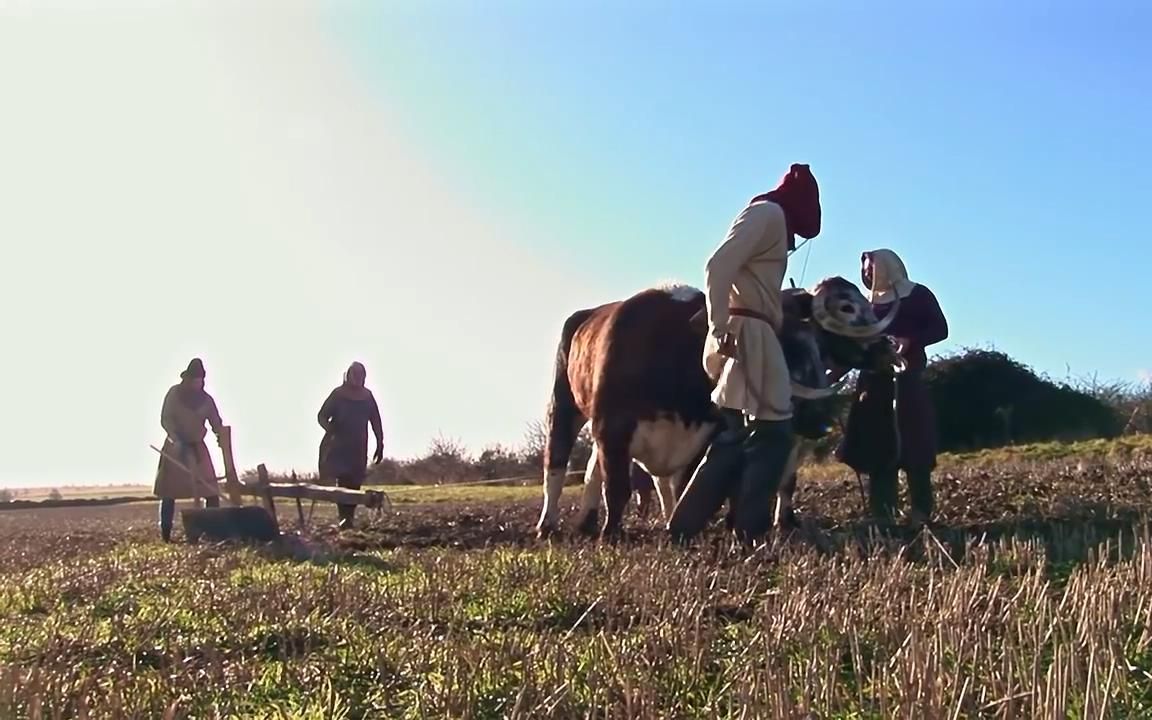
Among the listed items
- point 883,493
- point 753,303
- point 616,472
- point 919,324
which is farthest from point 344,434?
→ point 753,303

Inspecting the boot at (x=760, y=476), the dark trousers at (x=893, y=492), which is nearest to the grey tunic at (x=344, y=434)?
the dark trousers at (x=893, y=492)

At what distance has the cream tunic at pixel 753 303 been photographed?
22.7 ft

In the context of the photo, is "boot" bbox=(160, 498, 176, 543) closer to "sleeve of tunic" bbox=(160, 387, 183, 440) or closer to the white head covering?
"sleeve of tunic" bbox=(160, 387, 183, 440)

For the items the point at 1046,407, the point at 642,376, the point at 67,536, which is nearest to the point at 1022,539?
the point at 642,376

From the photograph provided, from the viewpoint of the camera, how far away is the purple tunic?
8.73 m

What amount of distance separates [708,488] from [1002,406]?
23649 millimetres

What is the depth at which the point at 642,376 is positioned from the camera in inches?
350

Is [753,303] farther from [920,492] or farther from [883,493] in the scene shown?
[883,493]

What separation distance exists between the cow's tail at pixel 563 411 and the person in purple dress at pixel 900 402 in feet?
7.84

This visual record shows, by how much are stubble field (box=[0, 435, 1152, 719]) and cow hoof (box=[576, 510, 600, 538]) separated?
1627mm

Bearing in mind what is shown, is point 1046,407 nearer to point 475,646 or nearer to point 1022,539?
point 1022,539

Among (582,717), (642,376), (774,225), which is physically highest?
(774,225)

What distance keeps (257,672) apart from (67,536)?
9.50 m

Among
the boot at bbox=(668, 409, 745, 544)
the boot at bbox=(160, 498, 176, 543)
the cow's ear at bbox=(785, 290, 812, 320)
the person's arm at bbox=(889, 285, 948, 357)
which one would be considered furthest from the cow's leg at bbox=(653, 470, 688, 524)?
the boot at bbox=(160, 498, 176, 543)
